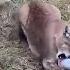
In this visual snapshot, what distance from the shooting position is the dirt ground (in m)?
4.03

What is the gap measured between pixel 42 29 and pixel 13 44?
55 cm

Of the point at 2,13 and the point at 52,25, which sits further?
the point at 2,13

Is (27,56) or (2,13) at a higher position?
(2,13)

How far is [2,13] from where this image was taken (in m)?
4.81

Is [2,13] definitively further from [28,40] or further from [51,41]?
[51,41]

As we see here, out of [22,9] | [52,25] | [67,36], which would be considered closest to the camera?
[67,36]

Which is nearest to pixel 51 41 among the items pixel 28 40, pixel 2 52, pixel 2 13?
pixel 28 40

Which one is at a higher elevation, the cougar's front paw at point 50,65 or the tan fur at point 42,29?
the tan fur at point 42,29

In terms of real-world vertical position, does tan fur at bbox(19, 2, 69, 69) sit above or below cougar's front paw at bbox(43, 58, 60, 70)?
above

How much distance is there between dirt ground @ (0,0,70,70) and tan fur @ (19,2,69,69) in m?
0.14

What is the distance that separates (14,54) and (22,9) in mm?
651

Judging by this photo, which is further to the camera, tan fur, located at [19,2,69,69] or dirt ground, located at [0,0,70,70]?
dirt ground, located at [0,0,70,70]

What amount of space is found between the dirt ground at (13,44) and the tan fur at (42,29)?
0.14 m

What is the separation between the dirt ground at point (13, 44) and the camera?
4031 mm
